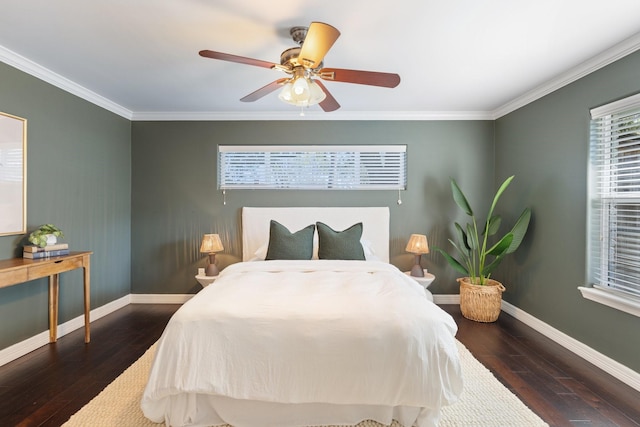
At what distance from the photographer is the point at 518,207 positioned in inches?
137

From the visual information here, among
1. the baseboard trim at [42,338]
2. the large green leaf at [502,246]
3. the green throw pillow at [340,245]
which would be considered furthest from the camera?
the green throw pillow at [340,245]

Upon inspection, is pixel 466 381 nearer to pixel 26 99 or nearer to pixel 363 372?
pixel 363 372

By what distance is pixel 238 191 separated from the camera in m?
4.03

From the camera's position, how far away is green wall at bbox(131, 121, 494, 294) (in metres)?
4.00

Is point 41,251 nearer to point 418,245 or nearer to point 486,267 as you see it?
point 418,245

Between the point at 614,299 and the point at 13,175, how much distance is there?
4928 millimetres

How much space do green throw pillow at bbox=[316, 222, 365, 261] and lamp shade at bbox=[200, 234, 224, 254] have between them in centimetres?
128

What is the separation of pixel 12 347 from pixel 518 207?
511 cm

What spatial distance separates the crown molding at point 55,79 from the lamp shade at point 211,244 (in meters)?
1.93

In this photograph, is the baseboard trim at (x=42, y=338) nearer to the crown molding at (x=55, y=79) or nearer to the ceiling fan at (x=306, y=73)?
the crown molding at (x=55, y=79)

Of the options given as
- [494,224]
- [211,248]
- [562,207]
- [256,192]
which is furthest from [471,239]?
[211,248]

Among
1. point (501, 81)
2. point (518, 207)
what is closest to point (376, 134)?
point (501, 81)

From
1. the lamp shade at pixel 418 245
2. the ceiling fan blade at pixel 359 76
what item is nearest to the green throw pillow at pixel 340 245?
the lamp shade at pixel 418 245

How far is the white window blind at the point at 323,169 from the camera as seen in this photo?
4.03 meters
